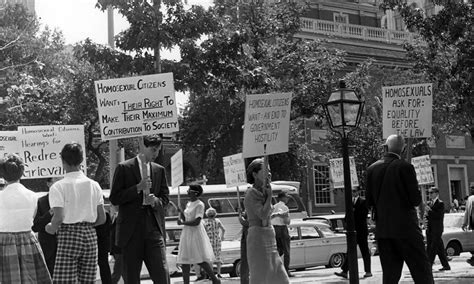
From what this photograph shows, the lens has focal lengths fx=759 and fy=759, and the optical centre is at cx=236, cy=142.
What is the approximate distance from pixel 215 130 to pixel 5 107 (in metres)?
9.99

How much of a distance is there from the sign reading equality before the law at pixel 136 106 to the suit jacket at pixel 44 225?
46.1 inches

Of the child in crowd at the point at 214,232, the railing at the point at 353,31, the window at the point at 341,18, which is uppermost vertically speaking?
the window at the point at 341,18

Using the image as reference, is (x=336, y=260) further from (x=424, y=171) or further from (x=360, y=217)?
(x=360, y=217)

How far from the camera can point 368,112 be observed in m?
39.7

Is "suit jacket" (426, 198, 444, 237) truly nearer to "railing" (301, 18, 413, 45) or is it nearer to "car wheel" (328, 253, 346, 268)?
"car wheel" (328, 253, 346, 268)

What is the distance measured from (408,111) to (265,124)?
8.88ft

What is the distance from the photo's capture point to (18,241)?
757 cm

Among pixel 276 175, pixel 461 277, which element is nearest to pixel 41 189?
pixel 276 175

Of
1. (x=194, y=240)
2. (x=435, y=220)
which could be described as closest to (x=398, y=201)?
(x=194, y=240)

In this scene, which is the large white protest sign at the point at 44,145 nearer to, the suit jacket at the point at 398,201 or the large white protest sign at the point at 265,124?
the large white protest sign at the point at 265,124

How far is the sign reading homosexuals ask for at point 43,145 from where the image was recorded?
38.0 feet

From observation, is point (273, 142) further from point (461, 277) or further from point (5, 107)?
point (5, 107)

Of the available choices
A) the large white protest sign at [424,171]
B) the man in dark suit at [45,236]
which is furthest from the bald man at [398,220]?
the large white protest sign at [424,171]

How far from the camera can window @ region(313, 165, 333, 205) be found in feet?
147
